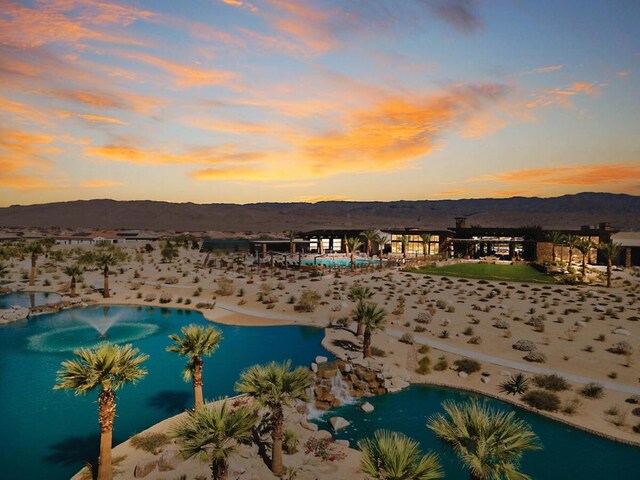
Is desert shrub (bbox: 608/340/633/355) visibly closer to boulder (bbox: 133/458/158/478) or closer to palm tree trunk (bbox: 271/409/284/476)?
palm tree trunk (bbox: 271/409/284/476)

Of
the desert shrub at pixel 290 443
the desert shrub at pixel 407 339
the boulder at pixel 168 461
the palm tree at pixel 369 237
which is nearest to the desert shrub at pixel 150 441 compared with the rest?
the boulder at pixel 168 461

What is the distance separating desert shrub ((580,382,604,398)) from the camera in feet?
66.0

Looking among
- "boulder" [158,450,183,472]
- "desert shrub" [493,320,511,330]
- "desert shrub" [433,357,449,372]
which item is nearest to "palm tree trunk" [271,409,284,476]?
"boulder" [158,450,183,472]

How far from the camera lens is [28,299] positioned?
1702 inches

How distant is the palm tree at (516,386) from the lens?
20875mm

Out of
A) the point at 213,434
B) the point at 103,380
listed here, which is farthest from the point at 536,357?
the point at 103,380

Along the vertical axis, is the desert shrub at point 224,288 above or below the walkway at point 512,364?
above

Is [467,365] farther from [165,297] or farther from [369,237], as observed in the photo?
[369,237]

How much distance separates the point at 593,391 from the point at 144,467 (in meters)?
19.7

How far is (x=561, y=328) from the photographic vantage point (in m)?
31.7

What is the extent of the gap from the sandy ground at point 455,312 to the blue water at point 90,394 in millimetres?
3569

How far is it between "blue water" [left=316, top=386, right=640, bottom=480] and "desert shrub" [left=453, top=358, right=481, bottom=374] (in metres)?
2.27

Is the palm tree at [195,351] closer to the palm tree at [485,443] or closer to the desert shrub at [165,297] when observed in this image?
the palm tree at [485,443]

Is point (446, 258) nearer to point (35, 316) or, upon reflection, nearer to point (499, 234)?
point (499, 234)
